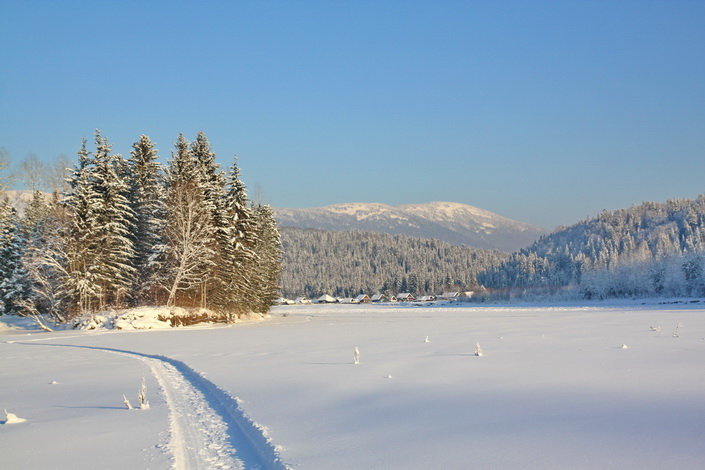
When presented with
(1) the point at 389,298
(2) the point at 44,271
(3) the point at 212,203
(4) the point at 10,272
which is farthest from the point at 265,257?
(1) the point at 389,298

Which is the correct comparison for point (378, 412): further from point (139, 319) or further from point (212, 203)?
point (212, 203)

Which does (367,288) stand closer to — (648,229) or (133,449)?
(648,229)

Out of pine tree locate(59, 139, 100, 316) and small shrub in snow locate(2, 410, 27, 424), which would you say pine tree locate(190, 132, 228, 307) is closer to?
pine tree locate(59, 139, 100, 316)

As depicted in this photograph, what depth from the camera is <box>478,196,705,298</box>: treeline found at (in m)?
102

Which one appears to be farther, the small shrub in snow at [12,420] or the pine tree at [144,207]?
the pine tree at [144,207]

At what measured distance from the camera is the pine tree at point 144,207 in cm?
4041

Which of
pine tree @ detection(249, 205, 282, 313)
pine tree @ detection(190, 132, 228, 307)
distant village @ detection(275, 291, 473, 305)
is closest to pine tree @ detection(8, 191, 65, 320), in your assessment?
pine tree @ detection(190, 132, 228, 307)

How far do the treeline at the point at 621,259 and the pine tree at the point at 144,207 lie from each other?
93.3m

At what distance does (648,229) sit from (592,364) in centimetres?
17122

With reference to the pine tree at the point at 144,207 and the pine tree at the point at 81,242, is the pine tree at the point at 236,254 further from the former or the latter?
the pine tree at the point at 81,242

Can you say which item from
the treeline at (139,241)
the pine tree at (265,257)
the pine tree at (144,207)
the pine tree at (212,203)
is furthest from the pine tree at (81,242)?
the pine tree at (265,257)

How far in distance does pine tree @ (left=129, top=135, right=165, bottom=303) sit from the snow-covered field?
82.4 feet

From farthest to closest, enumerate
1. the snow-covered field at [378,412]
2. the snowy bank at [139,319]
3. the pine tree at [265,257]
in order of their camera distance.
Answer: the pine tree at [265,257], the snowy bank at [139,319], the snow-covered field at [378,412]

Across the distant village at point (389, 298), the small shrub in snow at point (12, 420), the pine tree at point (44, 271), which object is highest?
the pine tree at point (44, 271)
